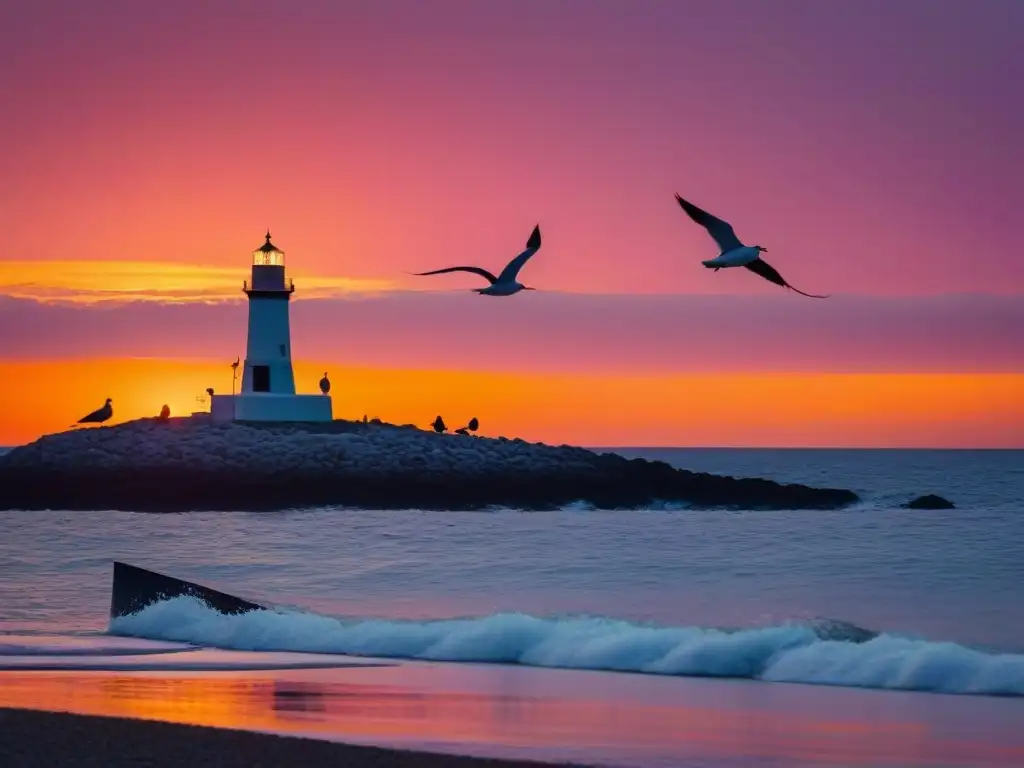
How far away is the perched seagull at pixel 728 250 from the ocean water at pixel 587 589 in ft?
14.6

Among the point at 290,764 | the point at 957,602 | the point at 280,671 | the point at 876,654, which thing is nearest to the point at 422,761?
the point at 290,764

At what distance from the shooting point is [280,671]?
65.7 feet

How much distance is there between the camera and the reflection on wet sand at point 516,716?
15.0 metres

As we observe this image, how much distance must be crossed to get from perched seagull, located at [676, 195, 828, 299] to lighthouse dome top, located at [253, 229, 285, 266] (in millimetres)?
47663

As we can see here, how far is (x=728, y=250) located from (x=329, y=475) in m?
42.6

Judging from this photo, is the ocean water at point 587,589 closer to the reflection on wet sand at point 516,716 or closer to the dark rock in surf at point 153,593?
the dark rock in surf at point 153,593

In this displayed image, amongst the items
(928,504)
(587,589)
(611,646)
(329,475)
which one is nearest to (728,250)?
(611,646)

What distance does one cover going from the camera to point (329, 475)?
61.2 metres

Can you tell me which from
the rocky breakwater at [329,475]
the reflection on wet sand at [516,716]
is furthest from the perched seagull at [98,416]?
the reflection on wet sand at [516,716]

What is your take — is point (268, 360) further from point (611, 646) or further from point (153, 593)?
point (611, 646)

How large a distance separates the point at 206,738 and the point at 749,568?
1897 centimetres

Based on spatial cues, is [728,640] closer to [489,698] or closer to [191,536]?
[489,698]

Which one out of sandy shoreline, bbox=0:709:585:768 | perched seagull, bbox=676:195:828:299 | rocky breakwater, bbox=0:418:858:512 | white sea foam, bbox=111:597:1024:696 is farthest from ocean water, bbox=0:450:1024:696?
rocky breakwater, bbox=0:418:858:512

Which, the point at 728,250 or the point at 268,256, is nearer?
the point at 728,250
